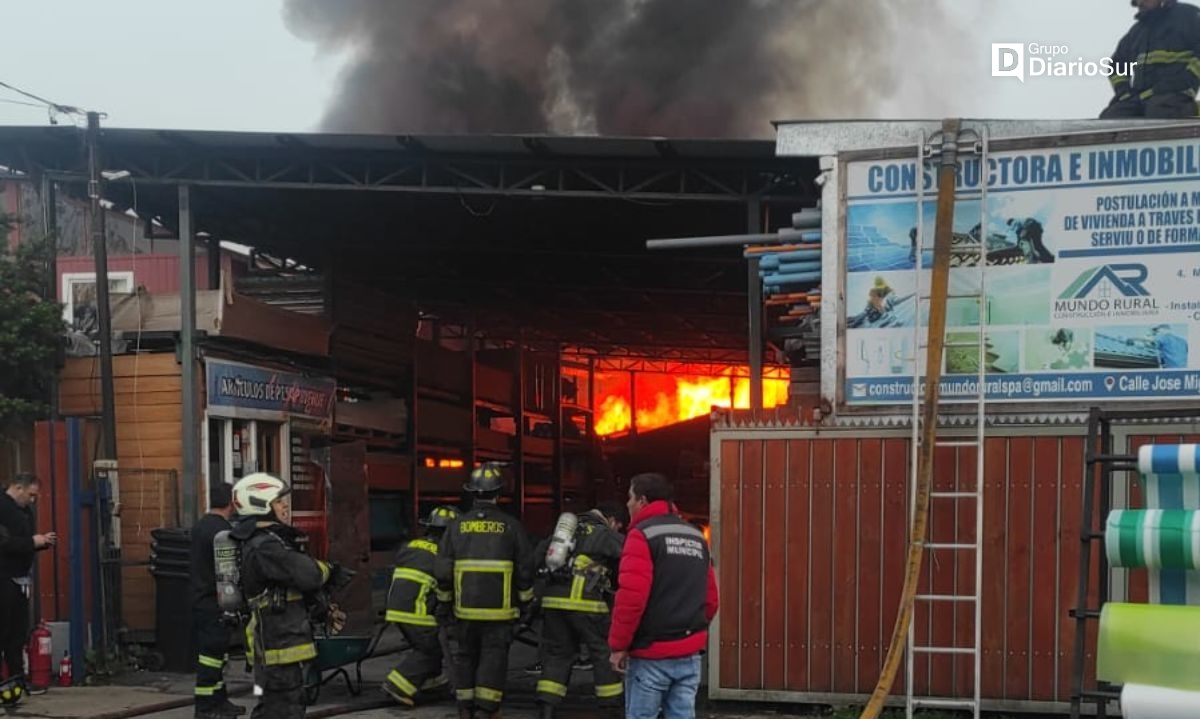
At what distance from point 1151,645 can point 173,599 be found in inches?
324

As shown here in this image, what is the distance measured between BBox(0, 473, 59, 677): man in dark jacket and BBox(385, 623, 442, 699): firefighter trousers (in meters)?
2.86

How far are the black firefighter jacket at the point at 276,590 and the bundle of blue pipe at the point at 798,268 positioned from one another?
158 inches

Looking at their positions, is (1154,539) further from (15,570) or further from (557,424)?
(557,424)

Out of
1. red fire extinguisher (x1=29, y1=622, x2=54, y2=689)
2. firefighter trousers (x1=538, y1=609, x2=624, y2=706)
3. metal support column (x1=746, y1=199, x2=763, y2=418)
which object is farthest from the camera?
metal support column (x1=746, y1=199, x2=763, y2=418)

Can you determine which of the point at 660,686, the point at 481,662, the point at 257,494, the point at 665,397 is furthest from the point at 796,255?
the point at 665,397

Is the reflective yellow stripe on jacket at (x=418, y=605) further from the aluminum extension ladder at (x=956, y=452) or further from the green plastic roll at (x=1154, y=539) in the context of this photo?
the green plastic roll at (x=1154, y=539)

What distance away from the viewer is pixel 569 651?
8.14 metres

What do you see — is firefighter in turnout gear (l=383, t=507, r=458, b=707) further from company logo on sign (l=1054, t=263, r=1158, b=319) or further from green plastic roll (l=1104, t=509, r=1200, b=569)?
green plastic roll (l=1104, t=509, r=1200, b=569)

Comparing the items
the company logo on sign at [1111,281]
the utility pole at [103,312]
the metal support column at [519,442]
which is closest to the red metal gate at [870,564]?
the company logo on sign at [1111,281]

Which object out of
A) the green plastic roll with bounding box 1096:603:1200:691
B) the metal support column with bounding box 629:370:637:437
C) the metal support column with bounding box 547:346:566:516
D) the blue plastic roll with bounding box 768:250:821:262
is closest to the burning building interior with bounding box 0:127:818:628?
the blue plastic roll with bounding box 768:250:821:262

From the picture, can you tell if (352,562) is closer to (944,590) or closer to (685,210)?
(685,210)

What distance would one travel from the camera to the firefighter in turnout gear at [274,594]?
6.73 m

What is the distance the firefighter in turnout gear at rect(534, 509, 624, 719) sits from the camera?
26.1 ft

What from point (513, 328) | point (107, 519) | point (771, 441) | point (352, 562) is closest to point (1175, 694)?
point (771, 441)
